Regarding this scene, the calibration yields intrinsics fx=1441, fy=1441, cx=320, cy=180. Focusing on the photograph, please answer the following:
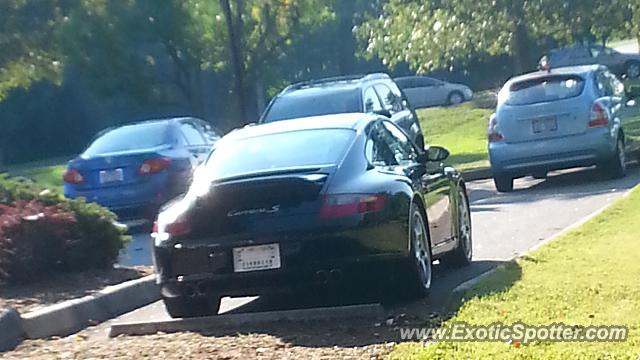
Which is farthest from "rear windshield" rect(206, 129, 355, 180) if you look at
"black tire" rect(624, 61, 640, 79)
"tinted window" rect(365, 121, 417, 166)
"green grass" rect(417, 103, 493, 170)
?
"black tire" rect(624, 61, 640, 79)

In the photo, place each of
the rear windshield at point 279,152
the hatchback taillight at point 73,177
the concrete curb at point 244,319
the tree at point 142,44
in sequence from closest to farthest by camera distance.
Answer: the concrete curb at point 244,319 → the rear windshield at point 279,152 → the hatchback taillight at point 73,177 → the tree at point 142,44

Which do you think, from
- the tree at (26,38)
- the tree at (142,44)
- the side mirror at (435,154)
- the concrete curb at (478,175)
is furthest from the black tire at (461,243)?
the tree at (142,44)

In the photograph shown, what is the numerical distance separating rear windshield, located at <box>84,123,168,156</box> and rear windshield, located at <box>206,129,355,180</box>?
26.9 feet

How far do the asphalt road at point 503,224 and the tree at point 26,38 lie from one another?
17.9ft

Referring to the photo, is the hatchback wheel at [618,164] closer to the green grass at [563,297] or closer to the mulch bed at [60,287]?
the green grass at [563,297]

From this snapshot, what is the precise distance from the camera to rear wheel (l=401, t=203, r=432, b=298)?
962cm

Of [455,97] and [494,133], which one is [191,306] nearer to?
[494,133]

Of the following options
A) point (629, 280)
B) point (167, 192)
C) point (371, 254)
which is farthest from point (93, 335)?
point (167, 192)

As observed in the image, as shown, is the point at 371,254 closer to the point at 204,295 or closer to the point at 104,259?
the point at 204,295

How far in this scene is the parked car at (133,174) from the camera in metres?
18.2

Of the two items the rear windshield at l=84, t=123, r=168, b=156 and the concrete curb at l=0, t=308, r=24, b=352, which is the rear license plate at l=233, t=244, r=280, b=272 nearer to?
the concrete curb at l=0, t=308, r=24, b=352

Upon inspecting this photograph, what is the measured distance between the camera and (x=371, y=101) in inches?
757

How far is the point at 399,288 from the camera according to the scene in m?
9.62

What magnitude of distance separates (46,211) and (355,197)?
4213 mm
